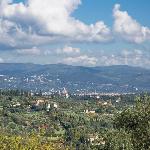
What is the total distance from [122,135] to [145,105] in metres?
6.67

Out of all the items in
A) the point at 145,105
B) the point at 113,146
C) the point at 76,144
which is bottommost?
the point at 76,144

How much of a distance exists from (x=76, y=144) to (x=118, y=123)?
405 ft

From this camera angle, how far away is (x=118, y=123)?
68.9m

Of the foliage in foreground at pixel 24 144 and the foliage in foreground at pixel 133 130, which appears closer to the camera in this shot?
the foliage in foreground at pixel 24 144

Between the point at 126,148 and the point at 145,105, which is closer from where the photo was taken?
the point at 126,148

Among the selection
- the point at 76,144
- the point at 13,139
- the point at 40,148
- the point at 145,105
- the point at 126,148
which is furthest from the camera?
the point at 76,144

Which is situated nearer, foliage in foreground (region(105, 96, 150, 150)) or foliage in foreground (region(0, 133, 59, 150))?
foliage in foreground (region(0, 133, 59, 150))

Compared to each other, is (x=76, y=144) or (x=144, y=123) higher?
(x=144, y=123)

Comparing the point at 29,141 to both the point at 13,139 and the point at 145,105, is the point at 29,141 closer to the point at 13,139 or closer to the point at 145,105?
the point at 13,139

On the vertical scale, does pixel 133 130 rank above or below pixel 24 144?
below

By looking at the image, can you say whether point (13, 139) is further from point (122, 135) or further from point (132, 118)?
point (132, 118)

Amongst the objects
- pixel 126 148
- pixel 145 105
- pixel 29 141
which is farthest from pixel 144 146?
pixel 29 141

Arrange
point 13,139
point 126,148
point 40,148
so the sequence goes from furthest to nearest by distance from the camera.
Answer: point 126,148 → point 13,139 → point 40,148

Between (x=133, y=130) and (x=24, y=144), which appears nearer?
(x=24, y=144)
